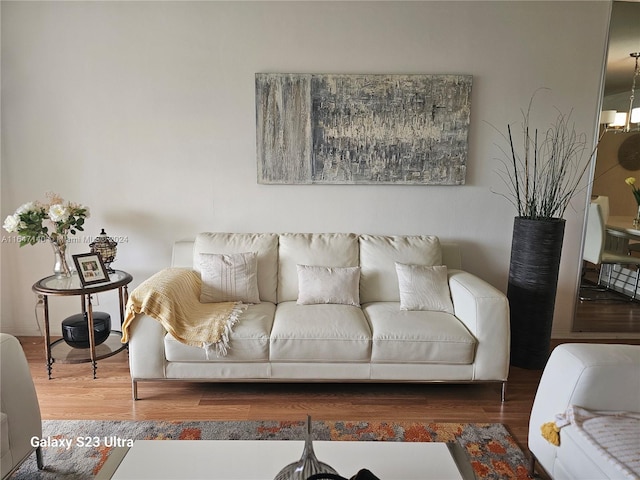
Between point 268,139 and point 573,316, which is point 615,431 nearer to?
point 573,316

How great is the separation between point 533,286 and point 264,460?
215 centimetres

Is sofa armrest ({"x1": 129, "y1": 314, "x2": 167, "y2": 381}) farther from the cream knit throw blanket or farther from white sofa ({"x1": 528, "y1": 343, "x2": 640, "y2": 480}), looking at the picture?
white sofa ({"x1": 528, "y1": 343, "x2": 640, "y2": 480})

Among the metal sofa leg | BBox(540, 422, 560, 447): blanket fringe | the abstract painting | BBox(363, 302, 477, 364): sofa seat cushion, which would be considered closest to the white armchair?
the metal sofa leg

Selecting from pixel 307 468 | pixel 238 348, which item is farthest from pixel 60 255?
pixel 307 468

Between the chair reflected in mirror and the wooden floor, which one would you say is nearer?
the wooden floor

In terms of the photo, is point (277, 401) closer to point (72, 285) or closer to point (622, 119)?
point (72, 285)

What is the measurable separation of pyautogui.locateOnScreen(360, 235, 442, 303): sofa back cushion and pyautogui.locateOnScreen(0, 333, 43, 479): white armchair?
6.29ft

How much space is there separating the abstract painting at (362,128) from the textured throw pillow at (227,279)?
0.73 m

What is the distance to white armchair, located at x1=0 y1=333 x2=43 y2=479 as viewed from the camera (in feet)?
5.14

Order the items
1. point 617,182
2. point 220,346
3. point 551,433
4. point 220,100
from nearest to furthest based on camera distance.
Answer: point 551,433 → point 220,346 → point 220,100 → point 617,182

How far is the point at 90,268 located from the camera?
2.67m

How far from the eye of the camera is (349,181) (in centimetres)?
315

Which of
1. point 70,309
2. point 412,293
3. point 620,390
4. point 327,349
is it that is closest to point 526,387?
point 412,293

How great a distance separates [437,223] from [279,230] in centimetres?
122
